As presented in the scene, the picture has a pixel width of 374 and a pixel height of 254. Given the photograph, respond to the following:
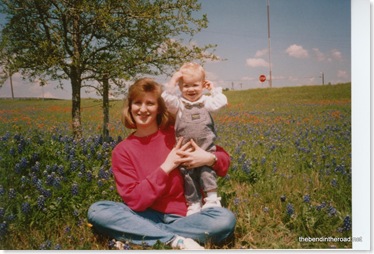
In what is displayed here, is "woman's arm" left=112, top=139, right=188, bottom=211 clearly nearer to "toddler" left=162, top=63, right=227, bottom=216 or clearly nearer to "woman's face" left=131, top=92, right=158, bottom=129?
"toddler" left=162, top=63, right=227, bottom=216

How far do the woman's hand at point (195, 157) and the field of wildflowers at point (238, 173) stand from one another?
52 cm

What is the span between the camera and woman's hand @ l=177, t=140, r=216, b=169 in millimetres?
2215

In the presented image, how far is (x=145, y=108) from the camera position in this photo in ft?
7.64

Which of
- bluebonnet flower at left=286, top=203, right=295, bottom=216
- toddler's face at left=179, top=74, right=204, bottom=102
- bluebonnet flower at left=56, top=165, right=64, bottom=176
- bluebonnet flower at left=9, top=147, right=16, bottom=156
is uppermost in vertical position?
toddler's face at left=179, top=74, right=204, bottom=102

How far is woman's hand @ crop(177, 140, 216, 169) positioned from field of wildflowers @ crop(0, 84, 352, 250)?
1.69 ft

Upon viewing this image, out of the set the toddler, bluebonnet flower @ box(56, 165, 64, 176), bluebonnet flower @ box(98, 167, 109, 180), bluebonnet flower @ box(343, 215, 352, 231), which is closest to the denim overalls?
the toddler

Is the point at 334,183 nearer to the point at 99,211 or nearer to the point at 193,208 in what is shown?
the point at 193,208

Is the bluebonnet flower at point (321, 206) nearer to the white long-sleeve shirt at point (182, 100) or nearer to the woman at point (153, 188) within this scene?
the woman at point (153, 188)
